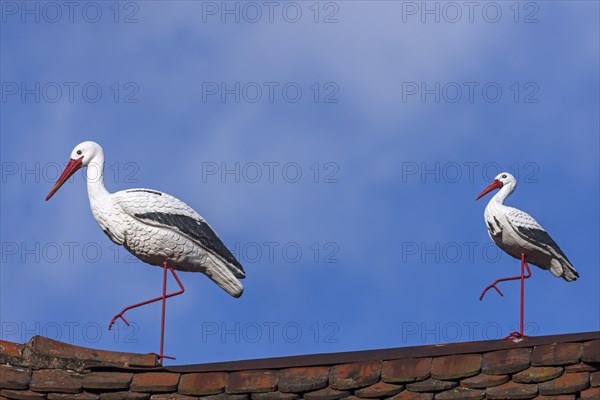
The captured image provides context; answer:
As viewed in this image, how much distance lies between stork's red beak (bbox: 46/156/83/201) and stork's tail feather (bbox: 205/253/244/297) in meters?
1.82

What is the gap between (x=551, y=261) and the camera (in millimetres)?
14453

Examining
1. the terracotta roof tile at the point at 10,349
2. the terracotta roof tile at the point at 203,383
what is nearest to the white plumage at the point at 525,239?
the terracotta roof tile at the point at 203,383

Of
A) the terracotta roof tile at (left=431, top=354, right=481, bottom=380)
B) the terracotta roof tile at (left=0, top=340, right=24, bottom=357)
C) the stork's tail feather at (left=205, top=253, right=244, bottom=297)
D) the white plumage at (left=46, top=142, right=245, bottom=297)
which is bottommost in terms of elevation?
the terracotta roof tile at (left=431, top=354, right=481, bottom=380)

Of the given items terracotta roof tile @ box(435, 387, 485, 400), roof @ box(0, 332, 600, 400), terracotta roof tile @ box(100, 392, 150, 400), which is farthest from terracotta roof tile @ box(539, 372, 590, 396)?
terracotta roof tile @ box(100, 392, 150, 400)

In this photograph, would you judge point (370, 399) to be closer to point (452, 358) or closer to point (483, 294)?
point (452, 358)

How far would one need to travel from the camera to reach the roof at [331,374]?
1027 cm

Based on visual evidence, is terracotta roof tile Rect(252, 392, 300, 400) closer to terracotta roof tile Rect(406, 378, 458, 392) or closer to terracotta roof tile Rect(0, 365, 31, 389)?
terracotta roof tile Rect(406, 378, 458, 392)

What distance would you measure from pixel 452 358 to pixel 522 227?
3.99 m

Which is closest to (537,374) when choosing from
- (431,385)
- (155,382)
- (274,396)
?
(431,385)

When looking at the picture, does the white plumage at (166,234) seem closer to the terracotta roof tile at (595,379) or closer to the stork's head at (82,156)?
the stork's head at (82,156)

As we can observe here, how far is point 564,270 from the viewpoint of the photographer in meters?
14.4

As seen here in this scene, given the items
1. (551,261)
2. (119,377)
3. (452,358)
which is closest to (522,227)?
(551,261)

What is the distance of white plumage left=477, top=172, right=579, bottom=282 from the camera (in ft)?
46.9

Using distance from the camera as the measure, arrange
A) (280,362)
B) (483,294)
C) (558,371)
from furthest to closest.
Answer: (483,294)
(280,362)
(558,371)
